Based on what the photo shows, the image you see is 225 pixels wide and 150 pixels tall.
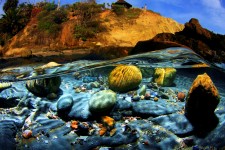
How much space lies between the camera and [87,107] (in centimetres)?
495

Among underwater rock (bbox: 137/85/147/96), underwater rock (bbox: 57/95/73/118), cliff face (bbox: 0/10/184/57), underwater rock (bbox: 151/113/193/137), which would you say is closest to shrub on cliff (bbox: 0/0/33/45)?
cliff face (bbox: 0/10/184/57)

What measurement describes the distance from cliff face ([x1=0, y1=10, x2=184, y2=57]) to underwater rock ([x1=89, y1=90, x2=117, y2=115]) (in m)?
3.37

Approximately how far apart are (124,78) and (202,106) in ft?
5.13

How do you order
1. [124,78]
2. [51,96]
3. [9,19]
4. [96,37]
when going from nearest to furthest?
1. [51,96]
2. [124,78]
3. [96,37]
4. [9,19]

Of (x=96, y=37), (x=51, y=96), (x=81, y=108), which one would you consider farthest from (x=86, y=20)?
(x=81, y=108)

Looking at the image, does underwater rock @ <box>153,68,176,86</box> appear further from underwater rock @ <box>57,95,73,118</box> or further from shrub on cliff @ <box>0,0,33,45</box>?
shrub on cliff @ <box>0,0,33,45</box>

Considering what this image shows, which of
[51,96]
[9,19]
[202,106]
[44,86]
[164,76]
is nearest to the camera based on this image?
[202,106]

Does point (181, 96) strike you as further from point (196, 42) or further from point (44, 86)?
point (44, 86)

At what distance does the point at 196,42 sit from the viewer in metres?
7.05

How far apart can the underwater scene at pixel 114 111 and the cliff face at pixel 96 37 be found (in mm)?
2639

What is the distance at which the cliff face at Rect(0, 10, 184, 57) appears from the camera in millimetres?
8633

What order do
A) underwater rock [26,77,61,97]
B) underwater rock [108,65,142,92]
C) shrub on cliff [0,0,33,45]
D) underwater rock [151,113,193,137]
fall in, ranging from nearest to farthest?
1. underwater rock [151,113,193,137]
2. underwater rock [108,65,142,92]
3. underwater rock [26,77,61,97]
4. shrub on cliff [0,0,33,45]

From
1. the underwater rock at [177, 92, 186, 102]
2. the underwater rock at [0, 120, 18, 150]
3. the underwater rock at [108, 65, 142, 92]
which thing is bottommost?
the underwater rock at [0, 120, 18, 150]

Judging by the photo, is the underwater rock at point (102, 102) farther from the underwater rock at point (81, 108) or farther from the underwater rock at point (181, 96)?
the underwater rock at point (181, 96)
